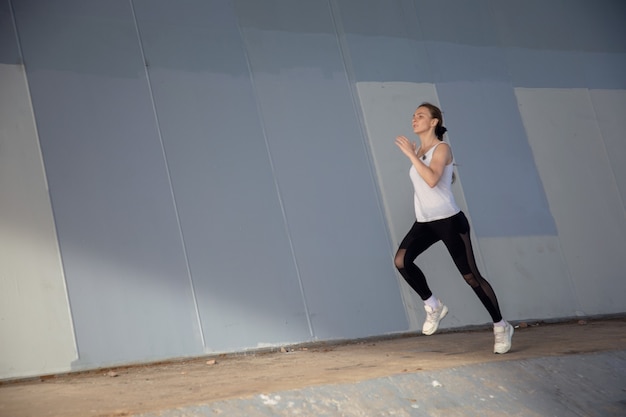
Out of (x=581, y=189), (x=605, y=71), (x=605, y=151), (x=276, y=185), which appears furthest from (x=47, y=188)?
(x=605, y=71)

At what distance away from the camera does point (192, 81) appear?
6762 millimetres

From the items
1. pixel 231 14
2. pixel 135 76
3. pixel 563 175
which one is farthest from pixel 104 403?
pixel 563 175

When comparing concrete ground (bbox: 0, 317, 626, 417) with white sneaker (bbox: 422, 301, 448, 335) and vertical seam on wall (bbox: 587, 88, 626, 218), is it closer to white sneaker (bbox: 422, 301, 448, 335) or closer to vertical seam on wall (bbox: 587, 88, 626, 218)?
white sneaker (bbox: 422, 301, 448, 335)

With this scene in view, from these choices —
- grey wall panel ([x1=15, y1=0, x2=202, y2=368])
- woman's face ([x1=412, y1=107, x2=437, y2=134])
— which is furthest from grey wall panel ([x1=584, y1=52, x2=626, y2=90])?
grey wall panel ([x1=15, y1=0, x2=202, y2=368])

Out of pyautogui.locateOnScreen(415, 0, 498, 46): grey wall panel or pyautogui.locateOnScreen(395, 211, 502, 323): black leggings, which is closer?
pyautogui.locateOnScreen(395, 211, 502, 323): black leggings

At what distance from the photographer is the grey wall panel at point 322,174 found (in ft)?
22.6

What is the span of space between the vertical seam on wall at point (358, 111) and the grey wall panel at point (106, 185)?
186 centimetres

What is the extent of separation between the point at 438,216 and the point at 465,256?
31 centimetres

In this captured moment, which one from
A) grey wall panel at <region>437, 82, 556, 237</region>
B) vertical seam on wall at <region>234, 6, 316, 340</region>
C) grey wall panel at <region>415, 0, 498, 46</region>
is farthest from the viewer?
grey wall panel at <region>415, 0, 498, 46</region>

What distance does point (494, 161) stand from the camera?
8.17 meters

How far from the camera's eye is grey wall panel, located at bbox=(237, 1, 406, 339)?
271 inches

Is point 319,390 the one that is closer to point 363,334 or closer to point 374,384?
point 374,384

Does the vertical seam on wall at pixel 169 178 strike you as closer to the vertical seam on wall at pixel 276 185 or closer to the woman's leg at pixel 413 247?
the vertical seam on wall at pixel 276 185

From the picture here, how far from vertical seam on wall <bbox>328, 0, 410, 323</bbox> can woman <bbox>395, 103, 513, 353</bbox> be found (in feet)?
4.41
